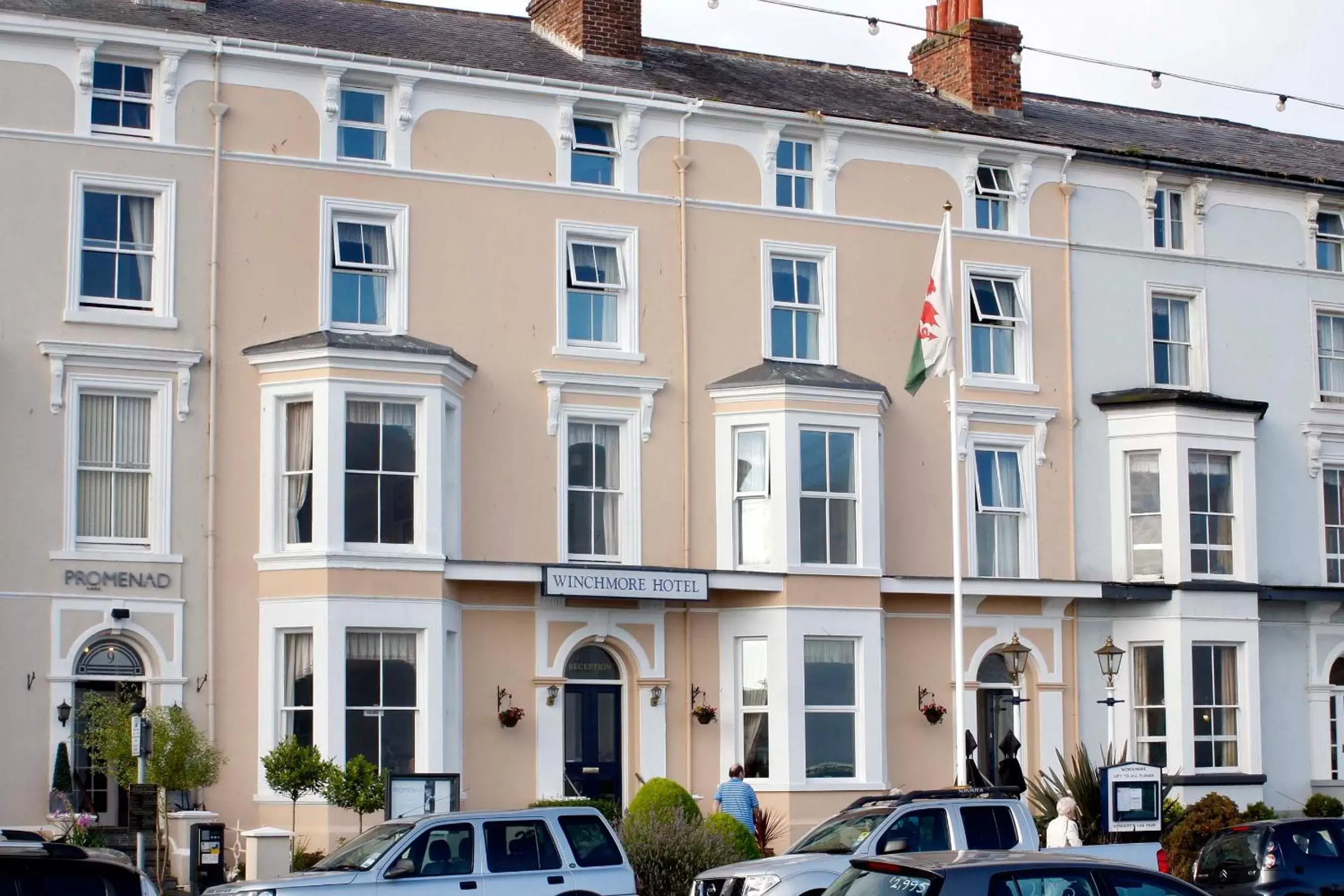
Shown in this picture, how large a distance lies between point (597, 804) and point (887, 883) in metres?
13.9

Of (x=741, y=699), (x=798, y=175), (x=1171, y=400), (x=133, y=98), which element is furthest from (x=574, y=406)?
(x=1171, y=400)

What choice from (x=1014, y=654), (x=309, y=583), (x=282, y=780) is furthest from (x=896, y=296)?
(x=282, y=780)

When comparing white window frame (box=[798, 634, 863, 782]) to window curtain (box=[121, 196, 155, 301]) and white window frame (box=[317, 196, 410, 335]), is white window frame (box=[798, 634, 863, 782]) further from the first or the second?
window curtain (box=[121, 196, 155, 301])

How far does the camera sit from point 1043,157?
1243 inches

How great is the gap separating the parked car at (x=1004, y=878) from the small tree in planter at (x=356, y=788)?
476 inches

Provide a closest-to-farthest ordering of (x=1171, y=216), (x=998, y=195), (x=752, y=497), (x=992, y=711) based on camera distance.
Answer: (x=752, y=497) → (x=992, y=711) → (x=998, y=195) → (x=1171, y=216)

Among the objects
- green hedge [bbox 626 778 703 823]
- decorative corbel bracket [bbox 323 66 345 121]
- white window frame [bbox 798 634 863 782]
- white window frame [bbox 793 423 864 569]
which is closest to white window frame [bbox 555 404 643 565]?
white window frame [bbox 793 423 864 569]

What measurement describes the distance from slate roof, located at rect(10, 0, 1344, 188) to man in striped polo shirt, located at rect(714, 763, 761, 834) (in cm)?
1050

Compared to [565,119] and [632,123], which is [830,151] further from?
[565,119]

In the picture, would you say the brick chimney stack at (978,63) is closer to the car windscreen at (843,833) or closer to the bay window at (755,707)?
the bay window at (755,707)

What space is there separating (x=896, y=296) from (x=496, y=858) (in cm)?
1500

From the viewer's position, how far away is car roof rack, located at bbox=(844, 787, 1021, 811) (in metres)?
19.3

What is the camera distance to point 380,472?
85.7 feet

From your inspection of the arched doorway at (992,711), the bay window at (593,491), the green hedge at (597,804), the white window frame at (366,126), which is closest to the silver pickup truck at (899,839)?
the green hedge at (597,804)
